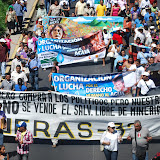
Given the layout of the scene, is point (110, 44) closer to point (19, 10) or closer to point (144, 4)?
point (144, 4)

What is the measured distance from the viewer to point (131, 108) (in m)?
17.2

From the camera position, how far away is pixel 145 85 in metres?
18.1

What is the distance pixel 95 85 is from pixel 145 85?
150 centimetres

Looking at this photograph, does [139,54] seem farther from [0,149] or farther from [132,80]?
[0,149]

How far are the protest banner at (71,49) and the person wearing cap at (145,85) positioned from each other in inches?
206

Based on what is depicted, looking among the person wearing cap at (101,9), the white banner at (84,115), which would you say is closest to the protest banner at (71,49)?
the person wearing cap at (101,9)

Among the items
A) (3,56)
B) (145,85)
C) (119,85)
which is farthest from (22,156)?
(3,56)

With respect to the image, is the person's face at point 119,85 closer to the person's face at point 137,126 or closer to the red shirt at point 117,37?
the person's face at point 137,126

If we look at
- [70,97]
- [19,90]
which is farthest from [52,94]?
[19,90]

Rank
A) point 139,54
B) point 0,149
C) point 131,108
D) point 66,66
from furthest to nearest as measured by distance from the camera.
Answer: point 66,66 → point 139,54 → point 131,108 → point 0,149

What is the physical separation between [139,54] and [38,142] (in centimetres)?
616

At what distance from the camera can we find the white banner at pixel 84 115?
56.3ft

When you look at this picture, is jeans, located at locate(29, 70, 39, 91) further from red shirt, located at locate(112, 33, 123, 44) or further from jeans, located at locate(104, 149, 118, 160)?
jeans, located at locate(104, 149, 118, 160)

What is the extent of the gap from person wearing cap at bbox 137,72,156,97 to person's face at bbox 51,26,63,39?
629 centimetres
